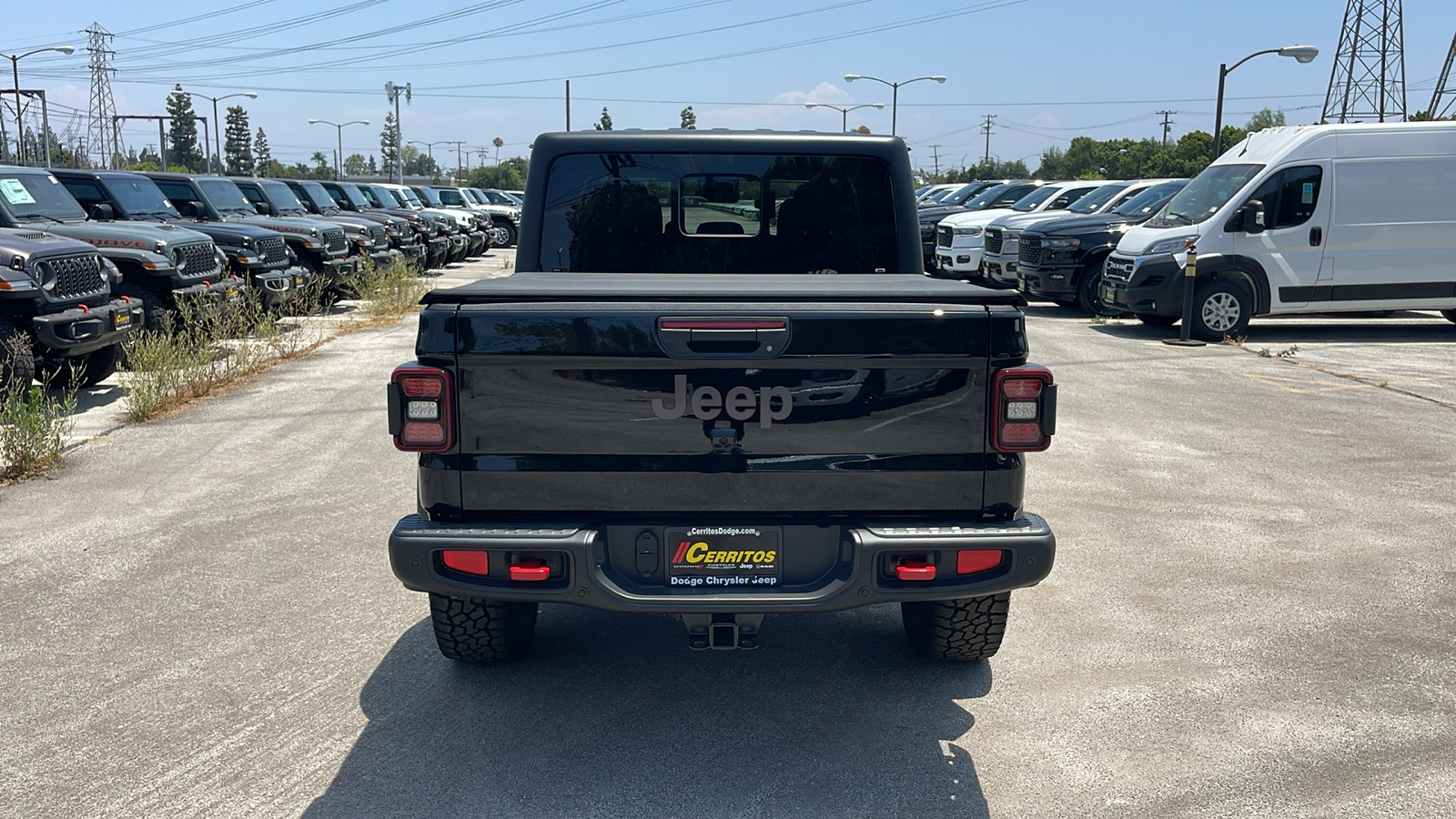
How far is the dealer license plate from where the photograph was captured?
3623mm

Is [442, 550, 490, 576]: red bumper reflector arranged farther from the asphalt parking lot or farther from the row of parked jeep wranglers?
the row of parked jeep wranglers

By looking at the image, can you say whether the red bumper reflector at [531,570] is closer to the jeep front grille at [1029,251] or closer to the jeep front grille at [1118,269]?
the jeep front grille at [1118,269]

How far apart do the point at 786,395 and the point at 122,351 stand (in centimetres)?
921

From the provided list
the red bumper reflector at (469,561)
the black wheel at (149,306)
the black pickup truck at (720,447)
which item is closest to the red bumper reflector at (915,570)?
the black pickup truck at (720,447)

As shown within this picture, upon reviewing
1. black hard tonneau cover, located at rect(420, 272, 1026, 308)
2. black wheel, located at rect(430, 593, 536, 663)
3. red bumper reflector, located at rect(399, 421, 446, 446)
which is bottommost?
black wheel, located at rect(430, 593, 536, 663)

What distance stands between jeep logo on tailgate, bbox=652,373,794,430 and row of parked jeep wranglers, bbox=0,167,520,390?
729cm

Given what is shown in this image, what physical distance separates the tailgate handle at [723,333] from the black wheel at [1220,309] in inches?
501

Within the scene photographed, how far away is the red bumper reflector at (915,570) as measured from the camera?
11.9ft

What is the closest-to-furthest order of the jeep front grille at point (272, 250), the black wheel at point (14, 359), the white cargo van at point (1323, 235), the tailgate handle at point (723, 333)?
the tailgate handle at point (723, 333) < the black wheel at point (14, 359) < the white cargo van at point (1323, 235) < the jeep front grille at point (272, 250)

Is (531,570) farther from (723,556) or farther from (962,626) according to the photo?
(962,626)

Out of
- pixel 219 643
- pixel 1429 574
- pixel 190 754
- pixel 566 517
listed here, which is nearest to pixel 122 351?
pixel 219 643

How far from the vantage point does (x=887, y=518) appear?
→ 370 cm

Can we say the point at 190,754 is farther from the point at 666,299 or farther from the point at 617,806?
the point at 666,299

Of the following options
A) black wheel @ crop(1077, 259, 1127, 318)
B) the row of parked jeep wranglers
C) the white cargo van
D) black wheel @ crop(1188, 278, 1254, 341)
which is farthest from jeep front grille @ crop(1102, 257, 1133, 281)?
the row of parked jeep wranglers
